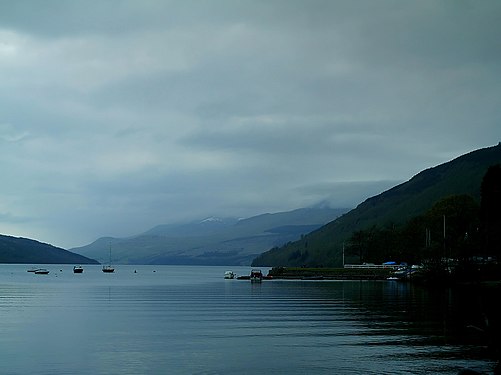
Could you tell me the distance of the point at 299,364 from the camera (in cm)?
3759

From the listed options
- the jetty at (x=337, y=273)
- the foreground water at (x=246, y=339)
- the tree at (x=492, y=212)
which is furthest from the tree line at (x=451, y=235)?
the foreground water at (x=246, y=339)

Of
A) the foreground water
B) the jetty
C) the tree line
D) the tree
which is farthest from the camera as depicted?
Answer: the jetty

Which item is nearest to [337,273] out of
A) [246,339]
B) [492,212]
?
[492,212]

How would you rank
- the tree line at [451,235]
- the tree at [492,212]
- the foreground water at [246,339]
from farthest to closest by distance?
1. the tree line at [451,235]
2. the tree at [492,212]
3. the foreground water at [246,339]

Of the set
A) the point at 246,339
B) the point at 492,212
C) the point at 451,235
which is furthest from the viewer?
the point at 451,235

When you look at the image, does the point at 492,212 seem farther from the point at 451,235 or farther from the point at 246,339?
the point at 246,339

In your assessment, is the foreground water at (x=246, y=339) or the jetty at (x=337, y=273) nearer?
the foreground water at (x=246, y=339)

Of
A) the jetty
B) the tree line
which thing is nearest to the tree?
the tree line

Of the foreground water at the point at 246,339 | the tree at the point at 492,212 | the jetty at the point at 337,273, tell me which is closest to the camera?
the foreground water at the point at 246,339

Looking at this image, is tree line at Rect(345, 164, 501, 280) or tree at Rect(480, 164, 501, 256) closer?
tree at Rect(480, 164, 501, 256)

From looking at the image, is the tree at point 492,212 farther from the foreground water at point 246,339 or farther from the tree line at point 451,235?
the foreground water at point 246,339

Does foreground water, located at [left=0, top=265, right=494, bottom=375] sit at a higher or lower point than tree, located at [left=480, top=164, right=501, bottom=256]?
lower

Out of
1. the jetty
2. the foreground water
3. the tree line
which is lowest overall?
the foreground water

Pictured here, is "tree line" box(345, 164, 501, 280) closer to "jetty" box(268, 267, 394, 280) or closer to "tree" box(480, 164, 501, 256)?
"tree" box(480, 164, 501, 256)
